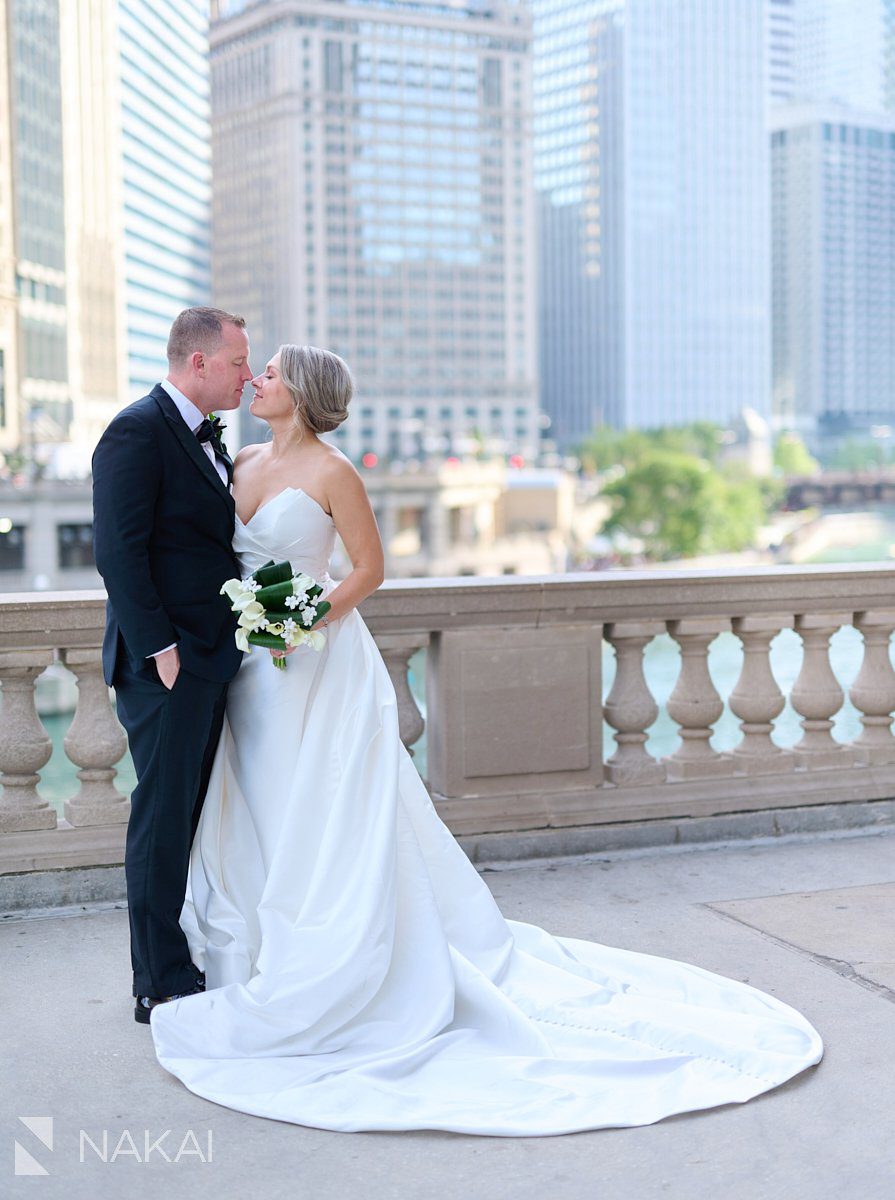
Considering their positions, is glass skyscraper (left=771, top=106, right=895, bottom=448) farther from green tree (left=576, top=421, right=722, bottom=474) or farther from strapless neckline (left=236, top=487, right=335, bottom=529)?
strapless neckline (left=236, top=487, right=335, bottom=529)

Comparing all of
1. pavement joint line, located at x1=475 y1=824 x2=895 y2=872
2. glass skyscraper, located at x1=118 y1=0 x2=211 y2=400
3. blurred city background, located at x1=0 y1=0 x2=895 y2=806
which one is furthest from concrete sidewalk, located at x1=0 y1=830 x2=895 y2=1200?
glass skyscraper, located at x1=118 y1=0 x2=211 y2=400

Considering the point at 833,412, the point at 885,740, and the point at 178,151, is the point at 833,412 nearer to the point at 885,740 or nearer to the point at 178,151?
the point at 178,151

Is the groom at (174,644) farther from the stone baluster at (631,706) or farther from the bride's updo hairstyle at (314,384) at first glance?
the stone baluster at (631,706)

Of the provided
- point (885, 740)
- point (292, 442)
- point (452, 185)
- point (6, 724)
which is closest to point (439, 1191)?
point (292, 442)

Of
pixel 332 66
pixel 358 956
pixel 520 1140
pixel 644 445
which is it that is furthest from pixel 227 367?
pixel 332 66

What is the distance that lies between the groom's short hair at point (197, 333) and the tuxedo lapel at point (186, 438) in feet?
0.37

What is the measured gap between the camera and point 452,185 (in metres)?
155

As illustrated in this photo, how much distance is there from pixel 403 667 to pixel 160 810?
1.81 metres

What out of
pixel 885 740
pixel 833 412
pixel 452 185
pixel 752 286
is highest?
pixel 452 185

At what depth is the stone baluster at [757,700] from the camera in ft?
20.1

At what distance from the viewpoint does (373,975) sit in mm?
3809

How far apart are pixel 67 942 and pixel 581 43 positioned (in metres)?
174

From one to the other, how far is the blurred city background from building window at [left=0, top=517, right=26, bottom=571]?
134 ft

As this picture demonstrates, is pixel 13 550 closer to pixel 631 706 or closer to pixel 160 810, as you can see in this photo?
pixel 631 706
